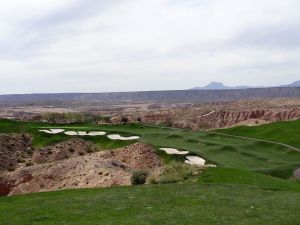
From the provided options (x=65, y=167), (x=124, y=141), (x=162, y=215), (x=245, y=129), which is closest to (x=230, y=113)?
(x=245, y=129)

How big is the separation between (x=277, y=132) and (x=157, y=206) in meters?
51.4

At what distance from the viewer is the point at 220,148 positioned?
48125 mm

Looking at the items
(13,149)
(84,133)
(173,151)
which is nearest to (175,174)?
(173,151)

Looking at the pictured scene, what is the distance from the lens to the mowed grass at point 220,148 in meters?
40.9

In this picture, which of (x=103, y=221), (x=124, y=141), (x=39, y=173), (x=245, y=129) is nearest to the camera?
(x=103, y=221)

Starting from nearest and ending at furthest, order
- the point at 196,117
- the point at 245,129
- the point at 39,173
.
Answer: the point at 39,173 → the point at 245,129 → the point at 196,117

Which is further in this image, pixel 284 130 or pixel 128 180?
pixel 284 130

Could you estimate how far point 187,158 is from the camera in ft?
142

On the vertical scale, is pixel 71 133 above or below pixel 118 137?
above

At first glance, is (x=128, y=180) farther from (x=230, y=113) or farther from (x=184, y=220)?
(x=230, y=113)

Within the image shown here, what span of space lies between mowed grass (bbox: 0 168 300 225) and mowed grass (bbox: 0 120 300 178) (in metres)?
18.5

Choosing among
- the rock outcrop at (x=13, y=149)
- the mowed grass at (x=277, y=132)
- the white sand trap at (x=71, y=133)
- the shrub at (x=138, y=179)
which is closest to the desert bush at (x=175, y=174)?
the shrub at (x=138, y=179)

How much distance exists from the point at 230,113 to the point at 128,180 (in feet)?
422

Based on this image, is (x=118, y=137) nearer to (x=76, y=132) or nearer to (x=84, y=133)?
(x=84, y=133)
